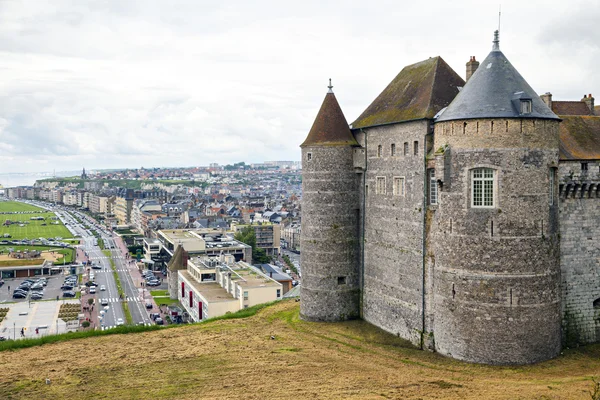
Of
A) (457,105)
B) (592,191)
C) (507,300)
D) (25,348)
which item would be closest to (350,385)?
(507,300)

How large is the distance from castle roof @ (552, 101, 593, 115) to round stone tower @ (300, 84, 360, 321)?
50.3 ft

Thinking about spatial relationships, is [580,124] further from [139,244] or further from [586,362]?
[139,244]

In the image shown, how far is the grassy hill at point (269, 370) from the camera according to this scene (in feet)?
90.6

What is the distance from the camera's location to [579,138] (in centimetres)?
3538

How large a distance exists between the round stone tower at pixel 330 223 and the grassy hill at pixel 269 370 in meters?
3.04

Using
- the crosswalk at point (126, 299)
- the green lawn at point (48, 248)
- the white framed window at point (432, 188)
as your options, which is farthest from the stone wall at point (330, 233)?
the green lawn at point (48, 248)

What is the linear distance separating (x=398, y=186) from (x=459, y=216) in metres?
6.67

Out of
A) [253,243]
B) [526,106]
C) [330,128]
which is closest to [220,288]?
[330,128]

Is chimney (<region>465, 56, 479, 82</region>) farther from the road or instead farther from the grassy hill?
the road

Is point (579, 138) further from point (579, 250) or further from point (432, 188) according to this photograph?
point (432, 188)

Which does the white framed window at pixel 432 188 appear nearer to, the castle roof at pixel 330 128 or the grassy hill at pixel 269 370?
the castle roof at pixel 330 128

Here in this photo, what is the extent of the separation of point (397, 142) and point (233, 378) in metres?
17.3

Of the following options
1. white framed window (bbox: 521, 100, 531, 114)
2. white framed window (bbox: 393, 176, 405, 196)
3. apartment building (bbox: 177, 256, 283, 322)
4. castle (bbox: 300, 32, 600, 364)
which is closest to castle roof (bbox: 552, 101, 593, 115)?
castle (bbox: 300, 32, 600, 364)

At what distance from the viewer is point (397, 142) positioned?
124ft
